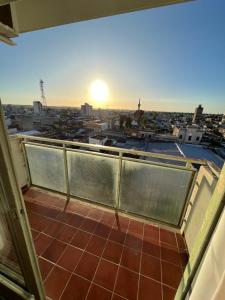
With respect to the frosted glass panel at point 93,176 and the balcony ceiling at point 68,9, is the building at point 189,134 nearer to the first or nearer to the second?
the frosted glass panel at point 93,176

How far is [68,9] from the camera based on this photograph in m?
1.02

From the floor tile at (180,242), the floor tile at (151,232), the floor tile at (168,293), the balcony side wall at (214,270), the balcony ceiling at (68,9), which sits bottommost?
the floor tile at (168,293)

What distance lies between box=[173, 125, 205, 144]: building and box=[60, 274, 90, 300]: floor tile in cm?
594

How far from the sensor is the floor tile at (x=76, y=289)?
3.61ft

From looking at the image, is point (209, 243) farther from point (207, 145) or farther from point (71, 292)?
point (207, 145)

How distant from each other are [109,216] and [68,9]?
235cm

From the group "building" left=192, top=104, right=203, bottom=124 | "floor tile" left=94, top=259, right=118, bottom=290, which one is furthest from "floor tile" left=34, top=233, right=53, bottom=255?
"building" left=192, top=104, right=203, bottom=124

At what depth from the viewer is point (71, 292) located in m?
1.13

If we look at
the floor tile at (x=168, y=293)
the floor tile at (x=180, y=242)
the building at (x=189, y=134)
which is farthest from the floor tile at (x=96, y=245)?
the building at (x=189, y=134)

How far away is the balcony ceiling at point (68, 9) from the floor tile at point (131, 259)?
228 centimetres

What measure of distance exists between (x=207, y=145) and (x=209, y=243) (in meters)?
6.88

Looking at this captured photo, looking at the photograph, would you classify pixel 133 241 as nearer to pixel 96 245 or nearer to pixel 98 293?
pixel 96 245

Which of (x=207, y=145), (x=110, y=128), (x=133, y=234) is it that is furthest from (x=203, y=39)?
(x=110, y=128)

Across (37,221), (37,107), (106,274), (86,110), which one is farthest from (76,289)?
(86,110)
